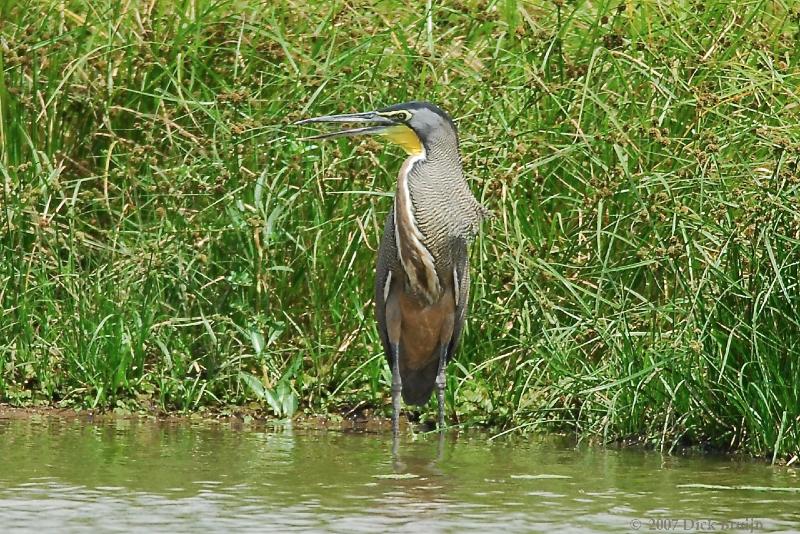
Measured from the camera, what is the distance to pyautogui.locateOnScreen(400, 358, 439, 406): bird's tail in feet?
23.4

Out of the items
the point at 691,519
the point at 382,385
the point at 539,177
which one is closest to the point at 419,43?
the point at 539,177

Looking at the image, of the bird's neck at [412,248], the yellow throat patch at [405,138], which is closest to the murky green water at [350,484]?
the bird's neck at [412,248]

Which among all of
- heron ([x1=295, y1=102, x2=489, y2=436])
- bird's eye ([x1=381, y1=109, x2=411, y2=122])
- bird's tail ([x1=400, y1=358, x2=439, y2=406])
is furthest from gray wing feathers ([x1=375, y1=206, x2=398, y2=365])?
bird's eye ([x1=381, y1=109, x2=411, y2=122])

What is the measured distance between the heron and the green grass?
0.25 meters

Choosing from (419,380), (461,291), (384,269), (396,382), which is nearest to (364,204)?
(384,269)

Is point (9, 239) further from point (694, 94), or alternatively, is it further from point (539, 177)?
point (694, 94)

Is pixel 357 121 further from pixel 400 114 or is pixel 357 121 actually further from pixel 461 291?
pixel 461 291

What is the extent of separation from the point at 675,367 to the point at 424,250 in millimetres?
1344

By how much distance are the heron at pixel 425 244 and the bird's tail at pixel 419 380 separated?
51 millimetres

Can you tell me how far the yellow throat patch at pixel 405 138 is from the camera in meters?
7.08

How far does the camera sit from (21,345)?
290 inches

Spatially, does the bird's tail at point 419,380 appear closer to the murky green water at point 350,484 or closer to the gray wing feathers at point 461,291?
the gray wing feathers at point 461,291

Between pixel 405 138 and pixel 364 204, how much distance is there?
67 cm

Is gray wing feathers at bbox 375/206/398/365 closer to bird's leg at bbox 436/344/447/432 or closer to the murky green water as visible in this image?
bird's leg at bbox 436/344/447/432
